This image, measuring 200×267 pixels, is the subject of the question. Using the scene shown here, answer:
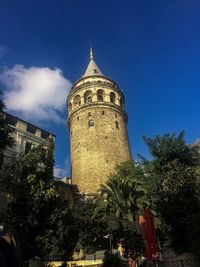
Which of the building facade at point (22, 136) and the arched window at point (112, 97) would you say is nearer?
the building facade at point (22, 136)

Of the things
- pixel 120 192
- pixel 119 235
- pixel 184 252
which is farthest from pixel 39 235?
pixel 184 252

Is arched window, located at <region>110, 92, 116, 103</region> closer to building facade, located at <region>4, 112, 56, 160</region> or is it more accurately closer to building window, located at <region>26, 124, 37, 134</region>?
building facade, located at <region>4, 112, 56, 160</region>

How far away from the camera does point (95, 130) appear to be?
32.4 metres

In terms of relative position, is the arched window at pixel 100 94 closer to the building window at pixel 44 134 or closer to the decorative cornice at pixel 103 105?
the decorative cornice at pixel 103 105

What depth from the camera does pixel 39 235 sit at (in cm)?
1636

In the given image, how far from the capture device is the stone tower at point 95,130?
101 feet

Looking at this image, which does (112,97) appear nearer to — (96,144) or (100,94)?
(100,94)

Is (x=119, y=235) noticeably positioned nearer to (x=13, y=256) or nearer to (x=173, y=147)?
(x=173, y=147)

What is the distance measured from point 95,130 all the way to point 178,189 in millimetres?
18516

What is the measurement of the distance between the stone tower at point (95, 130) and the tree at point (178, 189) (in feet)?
41.0

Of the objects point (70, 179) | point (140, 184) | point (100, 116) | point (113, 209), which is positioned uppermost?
point (100, 116)

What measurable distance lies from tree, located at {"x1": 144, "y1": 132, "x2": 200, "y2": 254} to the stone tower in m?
12.5

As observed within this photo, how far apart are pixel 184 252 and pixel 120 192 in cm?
680

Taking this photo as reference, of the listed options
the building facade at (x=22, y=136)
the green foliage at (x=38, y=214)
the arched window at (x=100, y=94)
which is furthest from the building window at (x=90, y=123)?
the green foliage at (x=38, y=214)
